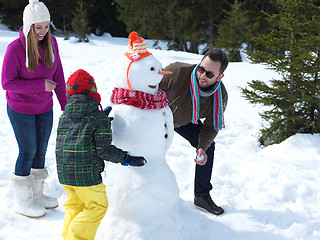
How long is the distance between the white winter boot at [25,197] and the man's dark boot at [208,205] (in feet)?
4.85

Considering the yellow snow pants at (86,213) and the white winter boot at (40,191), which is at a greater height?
the yellow snow pants at (86,213)

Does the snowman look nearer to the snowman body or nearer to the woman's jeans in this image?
the snowman body

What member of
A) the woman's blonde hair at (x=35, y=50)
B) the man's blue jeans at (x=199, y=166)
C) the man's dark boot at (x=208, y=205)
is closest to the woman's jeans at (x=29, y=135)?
the woman's blonde hair at (x=35, y=50)

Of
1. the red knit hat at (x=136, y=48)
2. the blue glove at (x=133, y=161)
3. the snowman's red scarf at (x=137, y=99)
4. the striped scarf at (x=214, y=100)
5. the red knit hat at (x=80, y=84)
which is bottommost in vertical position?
the blue glove at (x=133, y=161)

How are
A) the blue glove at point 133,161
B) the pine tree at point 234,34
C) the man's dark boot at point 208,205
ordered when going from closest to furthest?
the blue glove at point 133,161 < the man's dark boot at point 208,205 < the pine tree at point 234,34

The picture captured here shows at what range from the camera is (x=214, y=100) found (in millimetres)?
3111

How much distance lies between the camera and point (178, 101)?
3.08 metres

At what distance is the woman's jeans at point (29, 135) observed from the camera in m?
2.86

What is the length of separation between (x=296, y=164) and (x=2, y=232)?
348 centimetres

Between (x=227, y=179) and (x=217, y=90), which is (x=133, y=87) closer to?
(x=217, y=90)

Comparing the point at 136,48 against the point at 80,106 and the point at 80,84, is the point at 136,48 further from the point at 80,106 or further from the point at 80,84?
the point at 80,106

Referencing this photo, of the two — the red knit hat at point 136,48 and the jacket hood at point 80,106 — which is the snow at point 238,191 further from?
the jacket hood at point 80,106

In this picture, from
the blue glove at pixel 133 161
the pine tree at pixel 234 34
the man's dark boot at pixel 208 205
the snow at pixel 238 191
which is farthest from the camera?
the pine tree at pixel 234 34

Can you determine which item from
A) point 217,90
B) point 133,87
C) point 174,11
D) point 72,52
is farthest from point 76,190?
point 174,11
